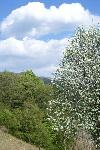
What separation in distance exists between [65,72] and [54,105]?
3.32m

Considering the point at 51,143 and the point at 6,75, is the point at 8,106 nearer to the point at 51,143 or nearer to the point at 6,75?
the point at 6,75

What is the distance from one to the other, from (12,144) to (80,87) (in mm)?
47858

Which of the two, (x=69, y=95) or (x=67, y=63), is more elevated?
(x=67, y=63)

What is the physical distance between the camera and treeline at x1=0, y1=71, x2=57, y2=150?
2830 inches

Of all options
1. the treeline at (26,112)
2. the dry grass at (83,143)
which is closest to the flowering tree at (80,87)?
the dry grass at (83,143)

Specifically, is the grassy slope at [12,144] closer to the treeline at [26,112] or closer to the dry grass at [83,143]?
the treeline at [26,112]

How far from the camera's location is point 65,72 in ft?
124

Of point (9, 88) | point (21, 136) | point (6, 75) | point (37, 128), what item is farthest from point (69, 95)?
point (6, 75)

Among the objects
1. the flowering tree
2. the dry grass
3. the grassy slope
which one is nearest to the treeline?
the grassy slope

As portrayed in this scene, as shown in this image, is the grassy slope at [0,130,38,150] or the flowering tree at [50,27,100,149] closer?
the flowering tree at [50,27,100,149]

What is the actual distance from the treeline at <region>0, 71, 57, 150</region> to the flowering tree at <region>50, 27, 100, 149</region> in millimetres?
18318

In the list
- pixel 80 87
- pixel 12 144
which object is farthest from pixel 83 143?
pixel 12 144

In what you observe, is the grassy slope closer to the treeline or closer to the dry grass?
the treeline

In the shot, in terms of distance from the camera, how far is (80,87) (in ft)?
118
